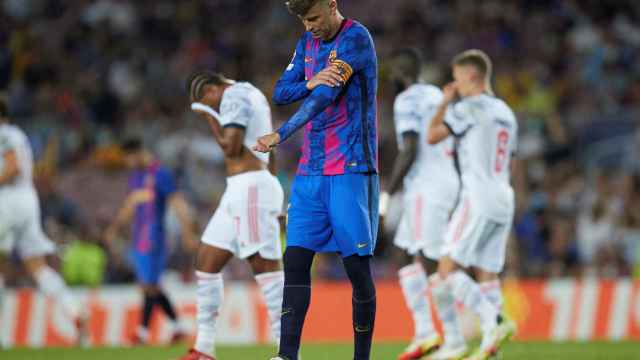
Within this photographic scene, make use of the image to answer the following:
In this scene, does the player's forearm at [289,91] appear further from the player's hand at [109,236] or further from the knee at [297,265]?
the player's hand at [109,236]

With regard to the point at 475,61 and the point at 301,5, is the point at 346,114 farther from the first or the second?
the point at 475,61

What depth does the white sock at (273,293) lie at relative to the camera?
1048 centimetres

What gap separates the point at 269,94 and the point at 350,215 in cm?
1460

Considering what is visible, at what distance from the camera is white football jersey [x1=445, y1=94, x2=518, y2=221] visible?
1156 centimetres

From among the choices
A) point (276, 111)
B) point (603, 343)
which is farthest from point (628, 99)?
point (603, 343)

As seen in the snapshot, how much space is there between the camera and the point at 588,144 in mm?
21969

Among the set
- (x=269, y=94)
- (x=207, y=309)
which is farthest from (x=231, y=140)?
(x=269, y=94)

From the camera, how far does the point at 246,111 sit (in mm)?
10500

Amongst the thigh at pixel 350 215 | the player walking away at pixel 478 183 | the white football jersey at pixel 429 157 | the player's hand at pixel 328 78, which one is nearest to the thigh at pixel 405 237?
the white football jersey at pixel 429 157

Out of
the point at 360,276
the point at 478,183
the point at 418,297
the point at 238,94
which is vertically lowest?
the point at 418,297

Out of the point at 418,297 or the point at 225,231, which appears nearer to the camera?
the point at 225,231

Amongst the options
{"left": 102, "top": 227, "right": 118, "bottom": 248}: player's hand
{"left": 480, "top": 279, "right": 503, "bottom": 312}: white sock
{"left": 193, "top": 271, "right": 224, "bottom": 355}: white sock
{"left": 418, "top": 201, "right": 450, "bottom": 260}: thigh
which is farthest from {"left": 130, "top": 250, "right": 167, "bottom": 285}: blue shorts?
{"left": 480, "top": 279, "right": 503, "bottom": 312}: white sock

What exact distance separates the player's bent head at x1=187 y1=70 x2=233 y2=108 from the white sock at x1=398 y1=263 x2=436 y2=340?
8.91 ft

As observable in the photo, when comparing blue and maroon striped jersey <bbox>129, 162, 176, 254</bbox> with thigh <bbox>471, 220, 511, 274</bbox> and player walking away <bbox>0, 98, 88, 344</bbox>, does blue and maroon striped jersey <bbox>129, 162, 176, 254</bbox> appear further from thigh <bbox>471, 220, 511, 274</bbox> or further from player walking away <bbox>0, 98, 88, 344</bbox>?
thigh <bbox>471, 220, 511, 274</bbox>
